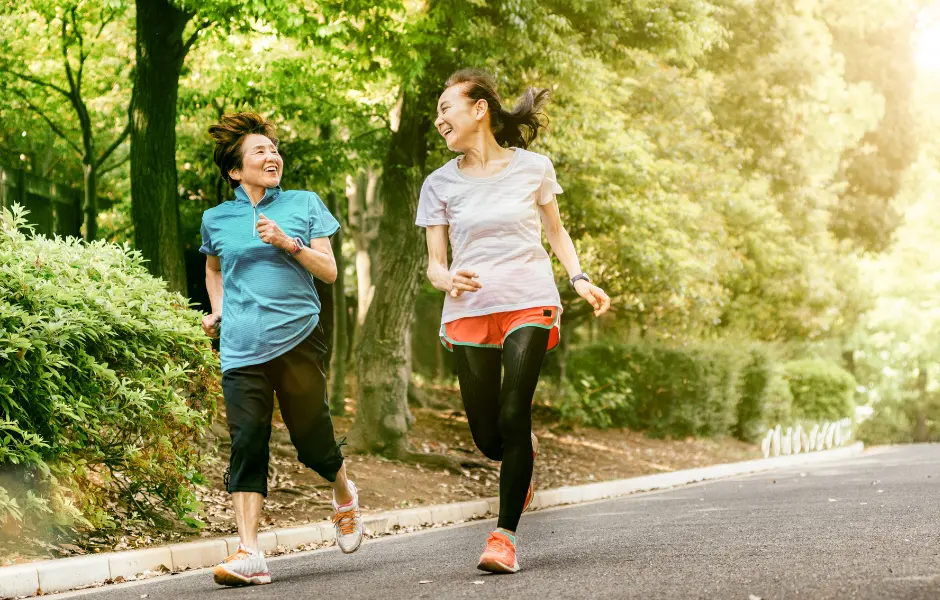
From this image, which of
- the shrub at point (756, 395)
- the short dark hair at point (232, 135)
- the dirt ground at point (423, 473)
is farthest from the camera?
the shrub at point (756, 395)

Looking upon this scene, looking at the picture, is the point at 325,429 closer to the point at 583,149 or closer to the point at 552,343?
the point at 552,343

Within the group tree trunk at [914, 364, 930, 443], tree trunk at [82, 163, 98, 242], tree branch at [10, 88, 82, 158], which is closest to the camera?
tree trunk at [82, 163, 98, 242]

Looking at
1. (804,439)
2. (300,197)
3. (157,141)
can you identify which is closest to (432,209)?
(300,197)

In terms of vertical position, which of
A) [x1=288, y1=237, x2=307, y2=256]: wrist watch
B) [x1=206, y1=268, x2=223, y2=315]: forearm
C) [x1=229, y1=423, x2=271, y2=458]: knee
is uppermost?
[x1=288, y1=237, x2=307, y2=256]: wrist watch

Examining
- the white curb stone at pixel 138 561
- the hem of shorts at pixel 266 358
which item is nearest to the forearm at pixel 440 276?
the hem of shorts at pixel 266 358

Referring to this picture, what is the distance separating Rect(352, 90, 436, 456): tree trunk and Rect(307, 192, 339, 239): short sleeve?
8487mm

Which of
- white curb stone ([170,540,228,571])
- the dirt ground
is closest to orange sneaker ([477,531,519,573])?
white curb stone ([170,540,228,571])

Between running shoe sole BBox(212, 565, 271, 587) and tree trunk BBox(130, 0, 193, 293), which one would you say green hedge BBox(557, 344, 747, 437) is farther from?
running shoe sole BBox(212, 565, 271, 587)

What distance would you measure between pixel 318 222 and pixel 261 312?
565 mm

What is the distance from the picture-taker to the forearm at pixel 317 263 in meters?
5.57

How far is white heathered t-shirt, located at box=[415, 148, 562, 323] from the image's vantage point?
17.5 feet

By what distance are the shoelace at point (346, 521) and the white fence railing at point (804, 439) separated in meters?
18.2

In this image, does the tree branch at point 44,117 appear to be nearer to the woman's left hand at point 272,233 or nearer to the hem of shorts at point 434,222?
the woman's left hand at point 272,233

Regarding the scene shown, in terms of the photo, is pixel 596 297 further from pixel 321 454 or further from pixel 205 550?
pixel 205 550
